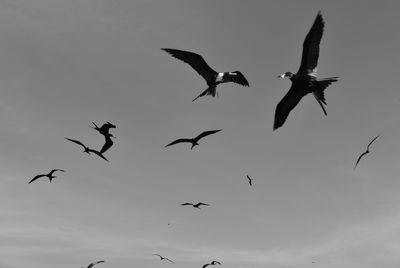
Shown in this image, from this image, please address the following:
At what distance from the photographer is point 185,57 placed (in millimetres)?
28297

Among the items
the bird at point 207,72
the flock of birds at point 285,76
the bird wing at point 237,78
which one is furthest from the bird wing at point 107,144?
the bird wing at point 237,78

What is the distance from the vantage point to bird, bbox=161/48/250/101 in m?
27.7

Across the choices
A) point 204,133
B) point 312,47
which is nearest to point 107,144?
point 204,133

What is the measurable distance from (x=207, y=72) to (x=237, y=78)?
80.5 inches

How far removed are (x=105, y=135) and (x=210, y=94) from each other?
7218mm

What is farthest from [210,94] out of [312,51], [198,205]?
[198,205]

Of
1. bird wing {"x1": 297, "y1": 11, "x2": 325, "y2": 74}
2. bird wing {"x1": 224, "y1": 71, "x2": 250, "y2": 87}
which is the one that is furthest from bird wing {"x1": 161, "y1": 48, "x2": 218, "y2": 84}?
bird wing {"x1": 297, "y1": 11, "x2": 325, "y2": 74}

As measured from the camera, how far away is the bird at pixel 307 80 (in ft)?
71.0

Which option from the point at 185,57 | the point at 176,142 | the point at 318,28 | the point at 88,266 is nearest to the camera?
the point at 318,28

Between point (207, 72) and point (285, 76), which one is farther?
point (207, 72)

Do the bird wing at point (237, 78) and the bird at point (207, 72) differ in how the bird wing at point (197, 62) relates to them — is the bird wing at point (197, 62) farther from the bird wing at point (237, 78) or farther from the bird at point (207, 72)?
the bird wing at point (237, 78)

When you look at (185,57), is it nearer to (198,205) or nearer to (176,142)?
(176,142)

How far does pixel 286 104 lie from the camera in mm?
25828

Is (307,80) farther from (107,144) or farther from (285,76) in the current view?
(107,144)
